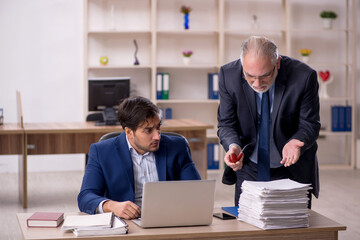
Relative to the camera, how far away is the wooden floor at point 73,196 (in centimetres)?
455

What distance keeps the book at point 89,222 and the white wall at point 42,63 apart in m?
5.11

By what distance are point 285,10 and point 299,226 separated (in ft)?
18.1

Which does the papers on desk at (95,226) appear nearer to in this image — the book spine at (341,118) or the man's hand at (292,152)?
the man's hand at (292,152)

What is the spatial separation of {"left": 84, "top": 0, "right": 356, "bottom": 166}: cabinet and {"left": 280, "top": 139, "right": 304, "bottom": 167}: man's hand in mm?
4658

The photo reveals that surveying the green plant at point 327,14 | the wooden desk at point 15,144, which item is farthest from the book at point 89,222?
the green plant at point 327,14

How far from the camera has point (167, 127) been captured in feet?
17.2

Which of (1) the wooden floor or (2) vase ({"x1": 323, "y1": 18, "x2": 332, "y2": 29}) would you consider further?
(2) vase ({"x1": 323, "y1": 18, "x2": 332, "y2": 29})

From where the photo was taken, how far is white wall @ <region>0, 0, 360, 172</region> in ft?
22.7

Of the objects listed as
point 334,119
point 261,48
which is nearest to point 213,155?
point 334,119

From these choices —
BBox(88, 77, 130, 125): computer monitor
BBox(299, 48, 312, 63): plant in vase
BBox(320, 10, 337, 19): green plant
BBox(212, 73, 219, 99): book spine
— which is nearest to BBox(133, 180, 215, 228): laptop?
BBox(88, 77, 130, 125): computer monitor

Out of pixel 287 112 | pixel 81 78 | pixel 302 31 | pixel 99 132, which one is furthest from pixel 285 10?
pixel 287 112

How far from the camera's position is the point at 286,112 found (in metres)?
2.57

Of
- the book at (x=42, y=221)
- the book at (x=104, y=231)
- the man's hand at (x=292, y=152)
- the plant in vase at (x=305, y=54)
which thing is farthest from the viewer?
the plant in vase at (x=305, y=54)

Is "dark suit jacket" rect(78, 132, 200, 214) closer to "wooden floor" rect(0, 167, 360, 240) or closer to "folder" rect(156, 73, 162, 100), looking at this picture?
"wooden floor" rect(0, 167, 360, 240)
